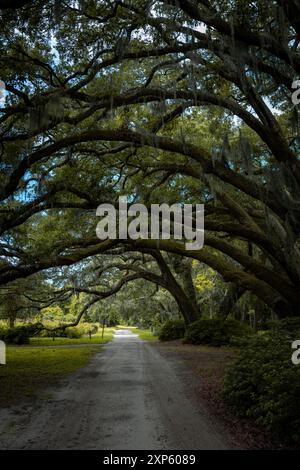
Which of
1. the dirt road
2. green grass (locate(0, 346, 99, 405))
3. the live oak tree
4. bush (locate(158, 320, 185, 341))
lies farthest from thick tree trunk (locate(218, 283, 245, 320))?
the dirt road

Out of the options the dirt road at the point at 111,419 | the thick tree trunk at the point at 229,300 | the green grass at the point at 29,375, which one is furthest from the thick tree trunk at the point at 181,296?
the dirt road at the point at 111,419

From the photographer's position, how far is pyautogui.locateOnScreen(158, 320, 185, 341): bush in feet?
85.1

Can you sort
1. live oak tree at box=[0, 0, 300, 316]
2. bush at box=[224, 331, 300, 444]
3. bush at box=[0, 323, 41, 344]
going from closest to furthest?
bush at box=[224, 331, 300, 444] < live oak tree at box=[0, 0, 300, 316] < bush at box=[0, 323, 41, 344]

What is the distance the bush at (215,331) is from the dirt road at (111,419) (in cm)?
1042

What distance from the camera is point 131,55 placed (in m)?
8.98

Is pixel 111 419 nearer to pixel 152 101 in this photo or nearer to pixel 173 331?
pixel 152 101

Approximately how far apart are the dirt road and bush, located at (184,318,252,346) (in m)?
10.4

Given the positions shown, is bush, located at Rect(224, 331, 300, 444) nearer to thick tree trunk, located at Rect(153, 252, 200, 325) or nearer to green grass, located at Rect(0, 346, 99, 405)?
green grass, located at Rect(0, 346, 99, 405)

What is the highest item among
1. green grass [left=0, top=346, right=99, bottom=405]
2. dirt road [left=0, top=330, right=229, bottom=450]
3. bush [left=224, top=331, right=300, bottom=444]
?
bush [left=224, top=331, right=300, bottom=444]

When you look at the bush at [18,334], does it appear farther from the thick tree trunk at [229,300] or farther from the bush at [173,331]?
the thick tree trunk at [229,300]

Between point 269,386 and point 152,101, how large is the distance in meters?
7.13

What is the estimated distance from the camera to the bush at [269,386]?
16.6ft

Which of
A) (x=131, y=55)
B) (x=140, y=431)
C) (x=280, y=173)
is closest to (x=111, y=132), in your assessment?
(x=131, y=55)

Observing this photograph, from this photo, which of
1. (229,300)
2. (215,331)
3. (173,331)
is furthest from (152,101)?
(173,331)
